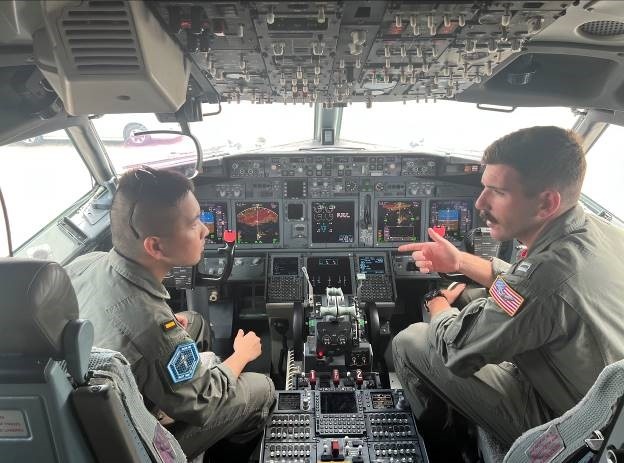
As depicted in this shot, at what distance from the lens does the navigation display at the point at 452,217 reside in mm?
3607

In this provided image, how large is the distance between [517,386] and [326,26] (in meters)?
1.57

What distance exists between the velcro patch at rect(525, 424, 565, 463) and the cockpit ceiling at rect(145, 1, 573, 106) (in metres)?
1.14

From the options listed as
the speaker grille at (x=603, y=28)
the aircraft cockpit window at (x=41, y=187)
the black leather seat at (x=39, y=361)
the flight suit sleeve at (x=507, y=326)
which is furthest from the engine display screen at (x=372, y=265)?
the black leather seat at (x=39, y=361)

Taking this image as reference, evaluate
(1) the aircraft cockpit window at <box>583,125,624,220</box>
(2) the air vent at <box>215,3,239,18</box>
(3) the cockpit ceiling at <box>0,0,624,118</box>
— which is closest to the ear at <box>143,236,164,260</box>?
(3) the cockpit ceiling at <box>0,0,624,118</box>

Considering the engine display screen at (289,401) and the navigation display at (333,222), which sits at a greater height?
the navigation display at (333,222)

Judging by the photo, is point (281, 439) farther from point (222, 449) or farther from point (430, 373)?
point (430, 373)

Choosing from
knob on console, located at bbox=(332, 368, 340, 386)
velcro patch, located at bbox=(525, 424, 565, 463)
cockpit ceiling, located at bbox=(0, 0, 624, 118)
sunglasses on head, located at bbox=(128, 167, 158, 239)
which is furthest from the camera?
knob on console, located at bbox=(332, 368, 340, 386)

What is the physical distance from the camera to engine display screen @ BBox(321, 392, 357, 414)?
7.84 feet

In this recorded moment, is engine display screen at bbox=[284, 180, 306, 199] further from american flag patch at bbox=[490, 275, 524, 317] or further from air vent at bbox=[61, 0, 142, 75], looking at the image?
air vent at bbox=[61, 0, 142, 75]

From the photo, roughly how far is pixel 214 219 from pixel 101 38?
8.50 ft

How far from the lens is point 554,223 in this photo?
69.4 inches

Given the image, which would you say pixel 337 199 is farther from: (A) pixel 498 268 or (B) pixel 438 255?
(A) pixel 498 268

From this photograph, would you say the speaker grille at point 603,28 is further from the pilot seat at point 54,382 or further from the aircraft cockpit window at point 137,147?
the aircraft cockpit window at point 137,147

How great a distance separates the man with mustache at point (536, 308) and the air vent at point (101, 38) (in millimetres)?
1399
